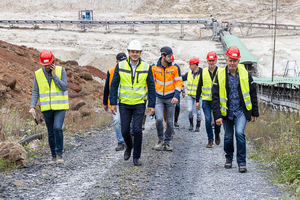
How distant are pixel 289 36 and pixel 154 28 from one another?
69.5 feet

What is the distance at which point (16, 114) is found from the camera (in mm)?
9883

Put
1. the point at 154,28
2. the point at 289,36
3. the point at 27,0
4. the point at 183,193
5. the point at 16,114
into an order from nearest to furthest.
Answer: the point at 183,193 < the point at 16,114 < the point at 289,36 < the point at 154,28 < the point at 27,0

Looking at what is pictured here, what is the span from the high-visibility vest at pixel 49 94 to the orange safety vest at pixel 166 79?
233cm

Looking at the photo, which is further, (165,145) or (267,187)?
(165,145)

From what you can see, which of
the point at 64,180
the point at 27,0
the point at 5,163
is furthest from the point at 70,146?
the point at 27,0

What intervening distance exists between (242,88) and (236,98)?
0.21m

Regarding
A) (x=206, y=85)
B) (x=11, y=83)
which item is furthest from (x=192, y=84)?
(x=11, y=83)

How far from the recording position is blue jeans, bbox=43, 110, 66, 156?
21.1 feet

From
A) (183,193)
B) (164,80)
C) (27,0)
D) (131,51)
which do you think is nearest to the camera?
(183,193)

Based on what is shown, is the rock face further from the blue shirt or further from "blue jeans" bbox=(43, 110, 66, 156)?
the blue shirt

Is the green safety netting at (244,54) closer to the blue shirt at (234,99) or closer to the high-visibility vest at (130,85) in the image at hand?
the blue shirt at (234,99)

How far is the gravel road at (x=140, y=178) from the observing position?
4.81 meters

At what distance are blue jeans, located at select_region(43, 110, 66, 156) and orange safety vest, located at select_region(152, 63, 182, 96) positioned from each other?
2.35 meters

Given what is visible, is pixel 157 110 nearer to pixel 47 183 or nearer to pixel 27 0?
pixel 47 183
